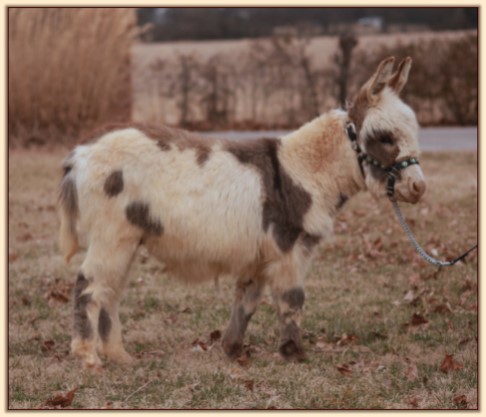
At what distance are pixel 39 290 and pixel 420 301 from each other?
352 centimetres

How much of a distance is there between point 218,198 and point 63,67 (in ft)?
36.5

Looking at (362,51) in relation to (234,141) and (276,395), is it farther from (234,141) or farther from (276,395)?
(276,395)

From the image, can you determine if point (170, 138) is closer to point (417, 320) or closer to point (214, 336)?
point (214, 336)

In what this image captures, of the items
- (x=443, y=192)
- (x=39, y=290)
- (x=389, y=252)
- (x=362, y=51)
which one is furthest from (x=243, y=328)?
(x=362, y=51)

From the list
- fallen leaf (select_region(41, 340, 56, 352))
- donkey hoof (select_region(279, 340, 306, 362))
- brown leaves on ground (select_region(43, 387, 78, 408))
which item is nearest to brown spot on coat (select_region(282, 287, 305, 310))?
donkey hoof (select_region(279, 340, 306, 362))

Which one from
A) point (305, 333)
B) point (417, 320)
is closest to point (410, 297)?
point (417, 320)

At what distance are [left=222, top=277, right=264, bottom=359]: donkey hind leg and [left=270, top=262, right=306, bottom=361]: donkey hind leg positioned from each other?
0.26 meters

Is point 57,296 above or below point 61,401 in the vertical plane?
below

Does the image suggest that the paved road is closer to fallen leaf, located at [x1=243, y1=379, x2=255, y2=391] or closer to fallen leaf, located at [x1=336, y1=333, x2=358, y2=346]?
fallen leaf, located at [x1=336, y1=333, x2=358, y2=346]

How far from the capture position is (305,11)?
1986 cm

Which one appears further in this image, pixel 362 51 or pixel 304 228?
pixel 362 51

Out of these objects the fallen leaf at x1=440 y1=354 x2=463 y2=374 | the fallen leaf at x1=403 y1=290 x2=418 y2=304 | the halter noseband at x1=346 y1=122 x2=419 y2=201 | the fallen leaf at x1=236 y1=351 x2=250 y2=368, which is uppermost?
the halter noseband at x1=346 y1=122 x2=419 y2=201

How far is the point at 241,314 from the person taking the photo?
6.60 m

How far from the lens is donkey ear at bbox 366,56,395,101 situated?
242 inches
